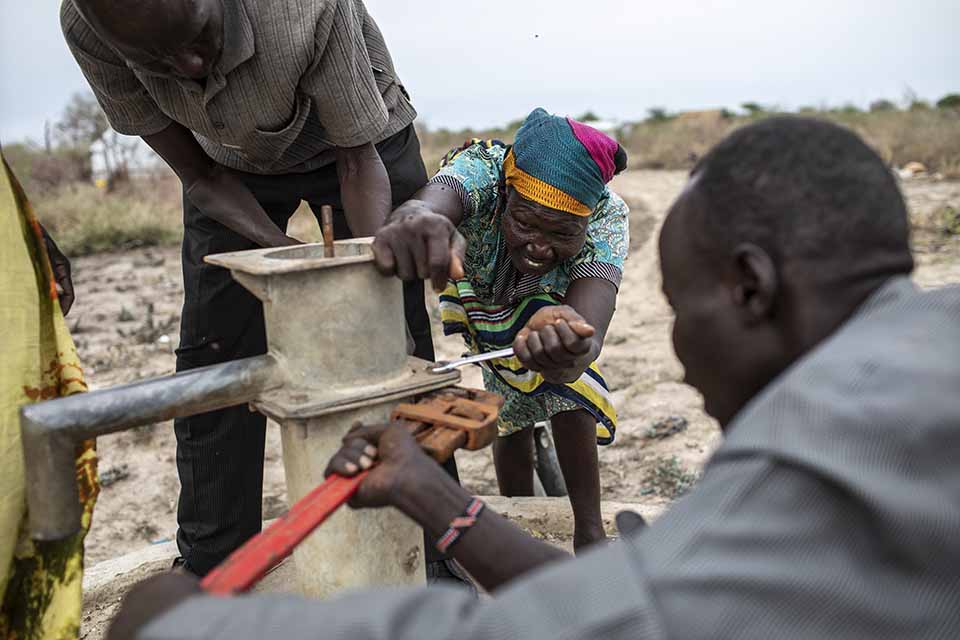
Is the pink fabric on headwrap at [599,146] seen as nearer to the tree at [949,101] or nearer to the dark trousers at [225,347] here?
the dark trousers at [225,347]

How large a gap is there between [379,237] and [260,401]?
414 millimetres

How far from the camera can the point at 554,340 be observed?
2.08 m

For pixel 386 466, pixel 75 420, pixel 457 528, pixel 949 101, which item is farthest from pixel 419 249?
pixel 949 101

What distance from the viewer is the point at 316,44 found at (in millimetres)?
2396

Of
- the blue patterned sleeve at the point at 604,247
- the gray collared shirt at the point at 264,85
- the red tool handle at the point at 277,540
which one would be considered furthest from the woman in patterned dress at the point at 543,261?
the red tool handle at the point at 277,540

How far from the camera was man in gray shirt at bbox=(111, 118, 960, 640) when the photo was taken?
932mm

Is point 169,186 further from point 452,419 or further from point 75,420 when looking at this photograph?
point 452,419

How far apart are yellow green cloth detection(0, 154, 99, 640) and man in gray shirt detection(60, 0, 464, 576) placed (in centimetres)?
56

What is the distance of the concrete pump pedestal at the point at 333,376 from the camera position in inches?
66.7

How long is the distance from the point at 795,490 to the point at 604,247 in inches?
74.7

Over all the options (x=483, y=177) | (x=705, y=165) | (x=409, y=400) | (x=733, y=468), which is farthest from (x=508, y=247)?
(x=733, y=468)

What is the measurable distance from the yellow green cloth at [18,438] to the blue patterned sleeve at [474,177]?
1.23m

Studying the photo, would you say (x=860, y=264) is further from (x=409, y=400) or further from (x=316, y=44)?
(x=316, y=44)

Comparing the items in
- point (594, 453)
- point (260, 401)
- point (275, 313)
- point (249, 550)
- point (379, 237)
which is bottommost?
point (594, 453)
